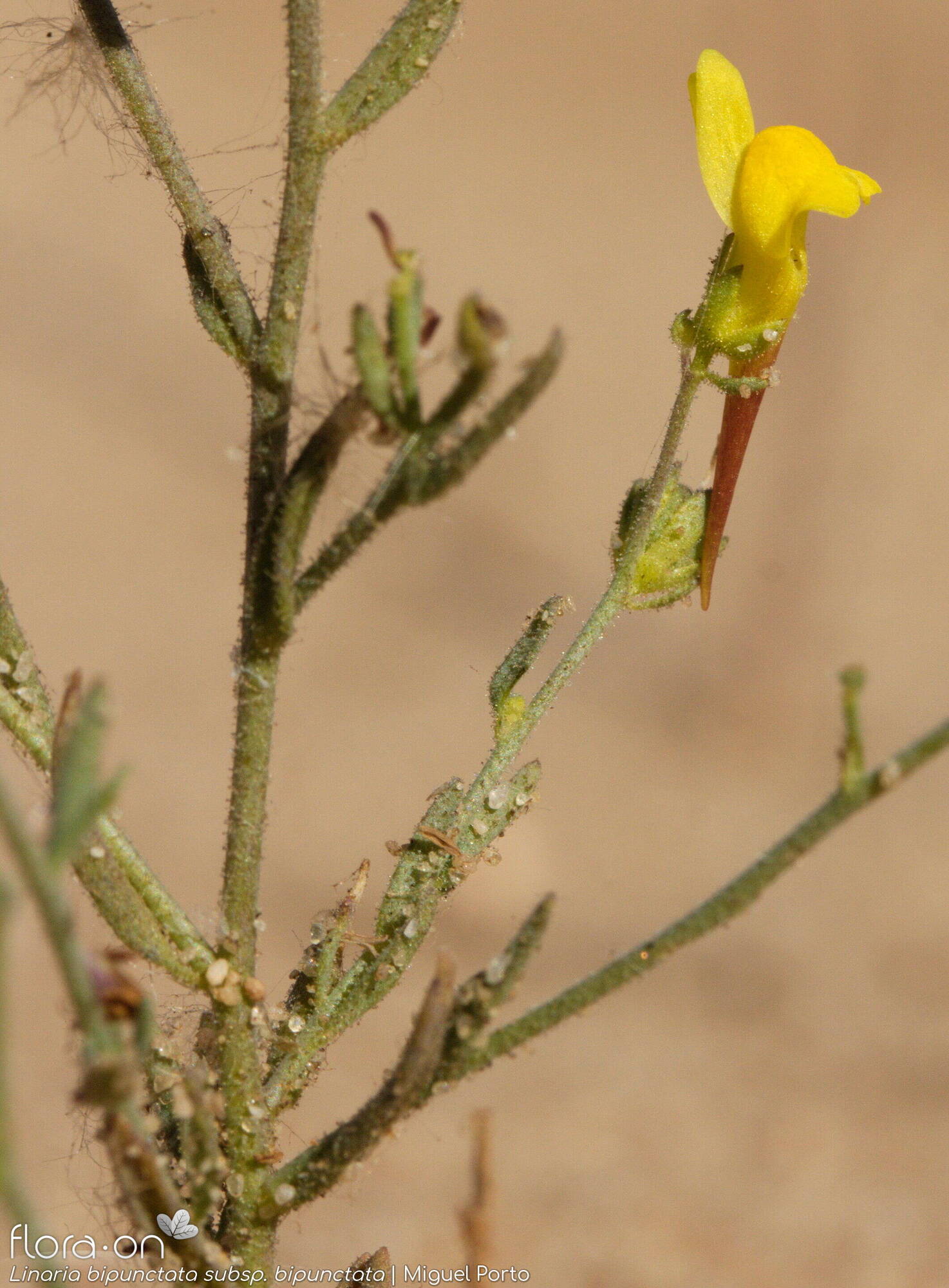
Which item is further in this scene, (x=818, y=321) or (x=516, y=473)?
(x=818, y=321)

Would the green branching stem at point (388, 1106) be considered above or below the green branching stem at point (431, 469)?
below

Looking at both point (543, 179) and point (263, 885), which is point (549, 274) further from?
point (263, 885)

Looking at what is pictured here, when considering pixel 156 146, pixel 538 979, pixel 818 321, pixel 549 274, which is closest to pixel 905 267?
pixel 818 321

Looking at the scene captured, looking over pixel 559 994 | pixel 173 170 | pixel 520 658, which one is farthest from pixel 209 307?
pixel 559 994

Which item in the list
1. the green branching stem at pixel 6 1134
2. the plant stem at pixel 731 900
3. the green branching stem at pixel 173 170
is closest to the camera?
the green branching stem at pixel 6 1134

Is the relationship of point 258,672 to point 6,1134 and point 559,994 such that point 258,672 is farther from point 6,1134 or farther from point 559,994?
point 6,1134

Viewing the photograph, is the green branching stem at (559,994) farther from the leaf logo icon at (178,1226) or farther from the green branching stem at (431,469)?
the green branching stem at (431,469)

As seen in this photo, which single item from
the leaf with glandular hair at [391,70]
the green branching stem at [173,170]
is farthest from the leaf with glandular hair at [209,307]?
the leaf with glandular hair at [391,70]
